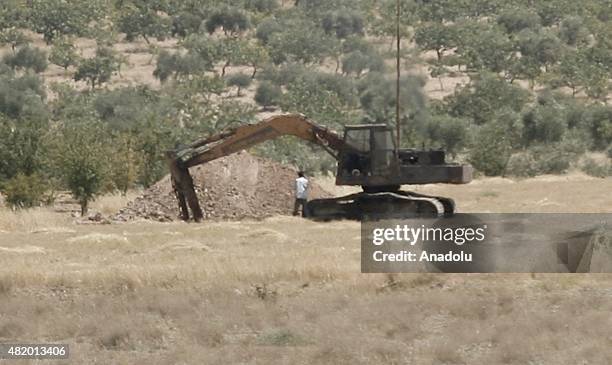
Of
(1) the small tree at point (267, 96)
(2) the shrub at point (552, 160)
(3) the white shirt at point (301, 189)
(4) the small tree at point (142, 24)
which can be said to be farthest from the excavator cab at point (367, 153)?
(4) the small tree at point (142, 24)

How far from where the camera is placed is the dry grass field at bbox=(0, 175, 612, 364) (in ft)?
56.8

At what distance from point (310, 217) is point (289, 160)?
27.6 metres

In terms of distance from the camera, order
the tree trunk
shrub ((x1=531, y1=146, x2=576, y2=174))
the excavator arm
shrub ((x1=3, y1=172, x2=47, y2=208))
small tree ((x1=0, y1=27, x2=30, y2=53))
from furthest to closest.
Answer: small tree ((x1=0, y1=27, x2=30, y2=53)), shrub ((x1=531, y1=146, x2=576, y2=174)), shrub ((x1=3, y1=172, x2=47, y2=208)), the tree trunk, the excavator arm

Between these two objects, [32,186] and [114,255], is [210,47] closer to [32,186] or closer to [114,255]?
[32,186]

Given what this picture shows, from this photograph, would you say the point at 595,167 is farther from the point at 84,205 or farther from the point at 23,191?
the point at 23,191

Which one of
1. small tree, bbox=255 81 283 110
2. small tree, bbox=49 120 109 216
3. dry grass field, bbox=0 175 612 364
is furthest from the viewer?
small tree, bbox=255 81 283 110

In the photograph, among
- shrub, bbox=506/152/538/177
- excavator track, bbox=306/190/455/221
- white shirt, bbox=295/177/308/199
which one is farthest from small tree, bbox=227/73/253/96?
excavator track, bbox=306/190/455/221

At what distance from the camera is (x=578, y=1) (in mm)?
125000

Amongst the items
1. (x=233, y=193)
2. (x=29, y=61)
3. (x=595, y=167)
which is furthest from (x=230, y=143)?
(x=29, y=61)

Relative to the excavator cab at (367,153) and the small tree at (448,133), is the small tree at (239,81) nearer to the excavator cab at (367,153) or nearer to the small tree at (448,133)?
the small tree at (448,133)

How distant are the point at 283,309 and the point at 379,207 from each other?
14.9m

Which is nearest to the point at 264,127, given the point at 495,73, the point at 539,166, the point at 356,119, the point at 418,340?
the point at 418,340

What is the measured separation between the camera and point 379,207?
34.8 metres

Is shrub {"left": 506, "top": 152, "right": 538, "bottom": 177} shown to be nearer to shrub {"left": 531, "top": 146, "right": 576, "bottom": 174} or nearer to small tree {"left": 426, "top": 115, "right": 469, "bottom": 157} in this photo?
shrub {"left": 531, "top": 146, "right": 576, "bottom": 174}
